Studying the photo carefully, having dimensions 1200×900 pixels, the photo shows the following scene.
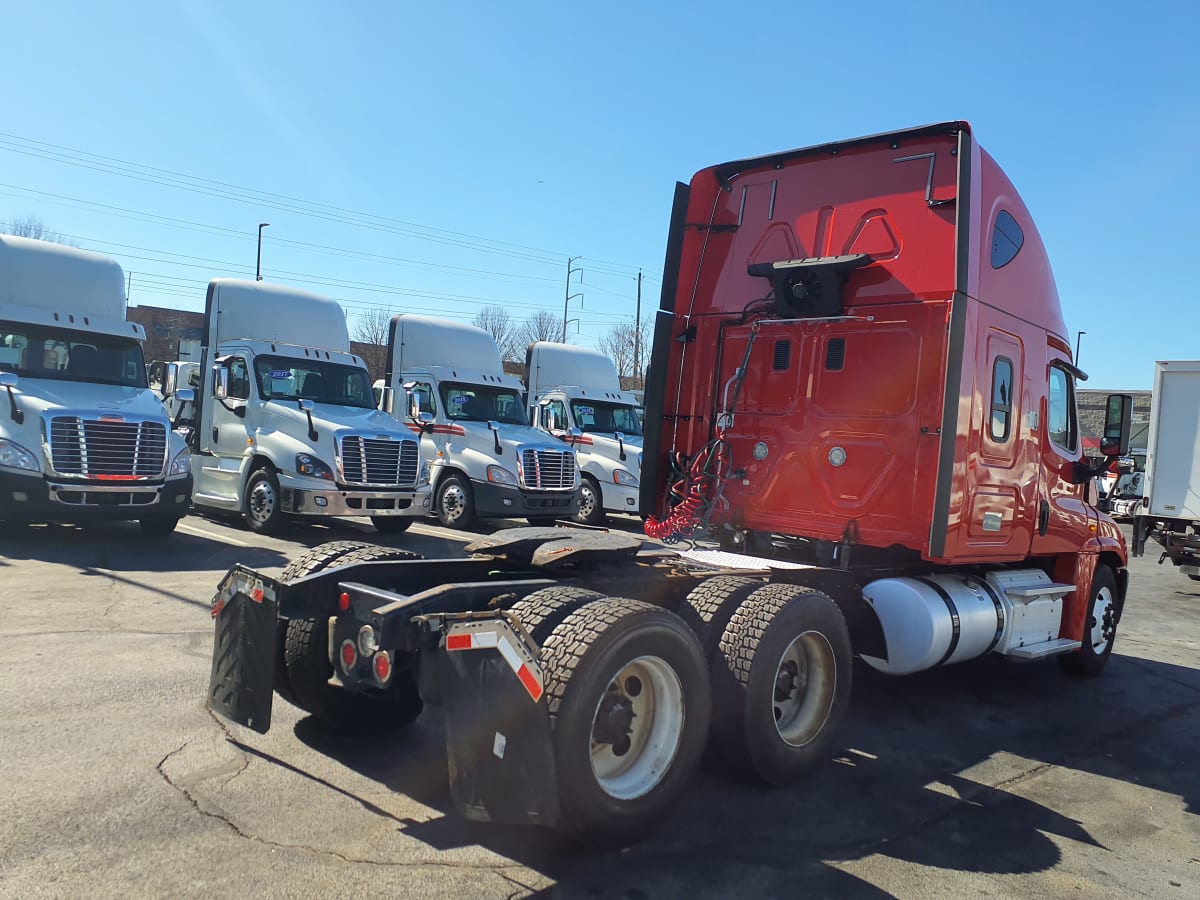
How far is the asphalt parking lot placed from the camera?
345 centimetres

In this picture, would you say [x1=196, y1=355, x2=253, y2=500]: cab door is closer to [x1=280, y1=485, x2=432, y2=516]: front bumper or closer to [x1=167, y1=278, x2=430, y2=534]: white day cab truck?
[x1=167, y1=278, x2=430, y2=534]: white day cab truck

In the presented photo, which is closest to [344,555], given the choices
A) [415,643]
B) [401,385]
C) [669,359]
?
[415,643]

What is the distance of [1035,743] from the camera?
5805 millimetres

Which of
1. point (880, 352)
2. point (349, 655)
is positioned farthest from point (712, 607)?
point (880, 352)

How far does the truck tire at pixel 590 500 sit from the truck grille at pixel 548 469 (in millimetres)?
1562

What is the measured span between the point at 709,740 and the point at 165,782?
2567mm

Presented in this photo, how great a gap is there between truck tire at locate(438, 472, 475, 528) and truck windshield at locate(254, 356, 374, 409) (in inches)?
78.8

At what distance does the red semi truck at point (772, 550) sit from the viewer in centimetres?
365

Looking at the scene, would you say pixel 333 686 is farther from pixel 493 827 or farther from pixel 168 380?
pixel 168 380

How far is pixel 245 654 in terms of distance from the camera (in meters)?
4.18

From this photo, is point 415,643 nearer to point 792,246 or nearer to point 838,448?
point 838,448

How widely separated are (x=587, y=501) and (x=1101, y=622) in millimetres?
10228

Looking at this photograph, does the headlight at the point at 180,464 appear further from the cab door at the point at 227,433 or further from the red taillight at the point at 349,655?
the red taillight at the point at 349,655

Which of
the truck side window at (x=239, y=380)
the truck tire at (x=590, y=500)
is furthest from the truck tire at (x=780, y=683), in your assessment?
the truck tire at (x=590, y=500)
